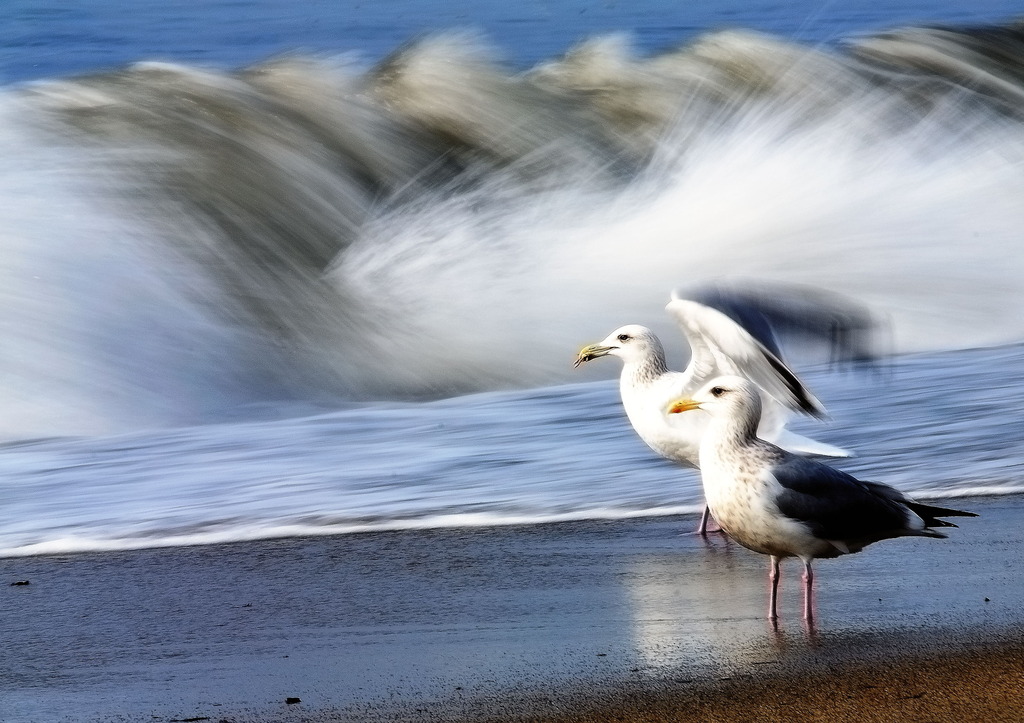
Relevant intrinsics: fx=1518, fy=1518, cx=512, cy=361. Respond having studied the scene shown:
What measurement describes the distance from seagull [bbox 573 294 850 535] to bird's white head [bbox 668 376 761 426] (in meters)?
0.63

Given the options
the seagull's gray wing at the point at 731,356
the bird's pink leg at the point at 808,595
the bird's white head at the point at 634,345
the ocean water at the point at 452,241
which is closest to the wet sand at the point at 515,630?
the bird's pink leg at the point at 808,595

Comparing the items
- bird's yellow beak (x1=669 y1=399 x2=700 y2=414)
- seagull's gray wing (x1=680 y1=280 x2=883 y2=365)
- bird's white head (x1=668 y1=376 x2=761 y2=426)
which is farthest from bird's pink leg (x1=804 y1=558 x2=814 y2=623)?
seagull's gray wing (x1=680 y1=280 x2=883 y2=365)

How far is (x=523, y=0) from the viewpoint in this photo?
516 inches

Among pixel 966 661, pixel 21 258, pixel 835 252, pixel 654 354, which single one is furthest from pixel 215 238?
pixel 966 661

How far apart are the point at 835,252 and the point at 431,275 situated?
9.10 ft

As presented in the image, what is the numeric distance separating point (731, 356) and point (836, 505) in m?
1.36

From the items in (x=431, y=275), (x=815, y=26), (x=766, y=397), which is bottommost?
(x=766, y=397)

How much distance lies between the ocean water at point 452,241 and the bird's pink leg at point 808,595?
4.11ft

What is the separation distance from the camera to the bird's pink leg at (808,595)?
3.76 metres

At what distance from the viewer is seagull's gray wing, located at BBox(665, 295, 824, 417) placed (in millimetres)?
4766

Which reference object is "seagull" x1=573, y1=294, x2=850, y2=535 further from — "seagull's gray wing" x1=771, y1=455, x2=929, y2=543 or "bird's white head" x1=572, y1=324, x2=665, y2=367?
"seagull's gray wing" x1=771, y1=455, x2=929, y2=543

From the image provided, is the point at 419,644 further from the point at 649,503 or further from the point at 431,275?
the point at 431,275

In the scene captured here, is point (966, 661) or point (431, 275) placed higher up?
point (431, 275)

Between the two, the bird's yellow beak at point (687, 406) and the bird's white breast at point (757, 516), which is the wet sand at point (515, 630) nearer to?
the bird's white breast at point (757, 516)
